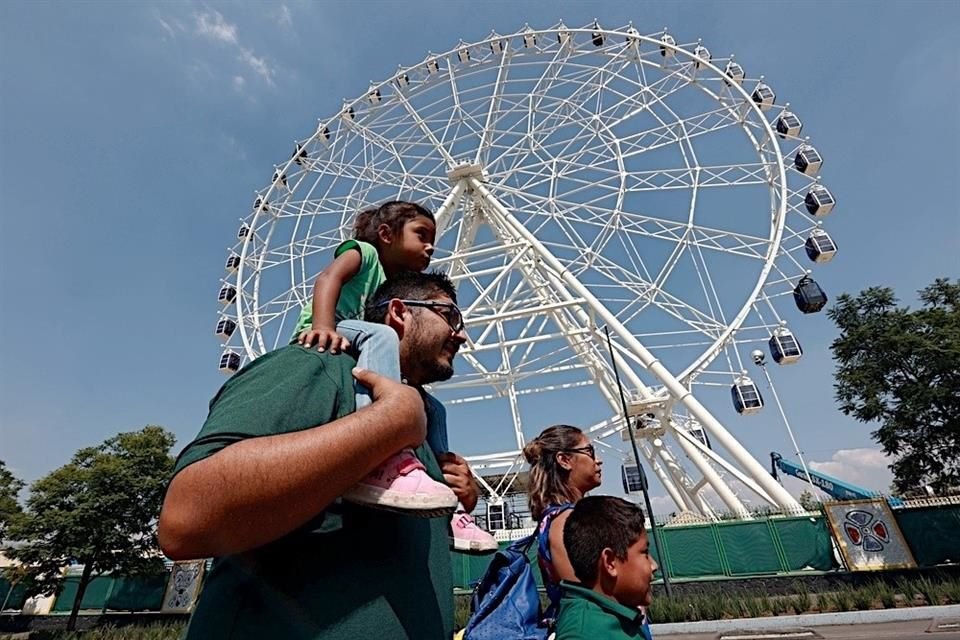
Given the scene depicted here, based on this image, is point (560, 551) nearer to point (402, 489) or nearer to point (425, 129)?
point (402, 489)

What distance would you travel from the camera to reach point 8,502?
18.6m

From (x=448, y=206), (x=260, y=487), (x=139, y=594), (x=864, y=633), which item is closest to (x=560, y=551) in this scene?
(x=260, y=487)

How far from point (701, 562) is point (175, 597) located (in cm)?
1581

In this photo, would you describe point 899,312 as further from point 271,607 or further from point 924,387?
point 271,607

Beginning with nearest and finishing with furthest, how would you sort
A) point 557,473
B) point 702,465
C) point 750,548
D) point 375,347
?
point 375,347 < point 557,473 < point 750,548 < point 702,465

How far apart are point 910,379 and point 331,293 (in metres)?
19.1

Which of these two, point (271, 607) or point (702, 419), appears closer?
point (271, 607)

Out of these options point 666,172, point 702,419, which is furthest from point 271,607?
point 666,172

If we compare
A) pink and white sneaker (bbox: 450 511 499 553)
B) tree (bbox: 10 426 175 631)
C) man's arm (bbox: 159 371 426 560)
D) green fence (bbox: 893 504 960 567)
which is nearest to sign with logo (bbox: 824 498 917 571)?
green fence (bbox: 893 504 960 567)

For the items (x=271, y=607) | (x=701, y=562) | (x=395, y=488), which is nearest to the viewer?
(x=271, y=607)

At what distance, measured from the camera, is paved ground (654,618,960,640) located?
20.6 ft

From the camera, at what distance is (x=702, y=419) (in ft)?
38.9

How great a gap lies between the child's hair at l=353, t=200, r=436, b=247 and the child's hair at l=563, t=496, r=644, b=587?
4.47 feet

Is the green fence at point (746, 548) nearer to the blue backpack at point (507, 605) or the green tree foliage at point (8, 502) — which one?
the blue backpack at point (507, 605)
